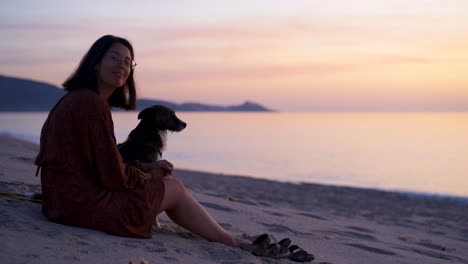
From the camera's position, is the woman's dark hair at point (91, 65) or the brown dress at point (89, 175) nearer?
the brown dress at point (89, 175)

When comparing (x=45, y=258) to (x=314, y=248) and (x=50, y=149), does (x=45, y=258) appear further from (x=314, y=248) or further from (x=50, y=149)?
(x=314, y=248)

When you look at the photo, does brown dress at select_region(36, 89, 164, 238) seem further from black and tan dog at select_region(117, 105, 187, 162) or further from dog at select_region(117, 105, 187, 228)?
black and tan dog at select_region(117, 105, 187, 162)

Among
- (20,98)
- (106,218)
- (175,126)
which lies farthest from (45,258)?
(20,98)

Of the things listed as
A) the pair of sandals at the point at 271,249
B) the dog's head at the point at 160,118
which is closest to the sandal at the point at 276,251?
the pair of sandals at the point at 271,249

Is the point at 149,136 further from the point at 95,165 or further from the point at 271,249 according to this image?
the point at 271,249

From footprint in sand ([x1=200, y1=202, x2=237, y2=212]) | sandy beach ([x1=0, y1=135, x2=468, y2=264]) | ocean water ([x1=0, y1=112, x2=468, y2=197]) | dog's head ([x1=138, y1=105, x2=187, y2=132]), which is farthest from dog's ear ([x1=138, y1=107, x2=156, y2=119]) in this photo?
ocean water ([x1=0, y1=112, x2=468, y2=197])

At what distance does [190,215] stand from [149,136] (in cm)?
134

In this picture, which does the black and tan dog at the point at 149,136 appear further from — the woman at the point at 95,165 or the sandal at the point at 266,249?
the sandal at the point at 266,249

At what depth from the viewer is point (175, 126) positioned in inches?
239

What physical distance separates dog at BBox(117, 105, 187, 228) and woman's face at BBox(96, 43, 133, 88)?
117 centimetres

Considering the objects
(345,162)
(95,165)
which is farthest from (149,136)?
(345,162)

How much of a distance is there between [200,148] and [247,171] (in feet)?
28.7

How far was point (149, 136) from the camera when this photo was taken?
17.1 feet

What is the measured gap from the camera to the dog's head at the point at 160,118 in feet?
18.2
